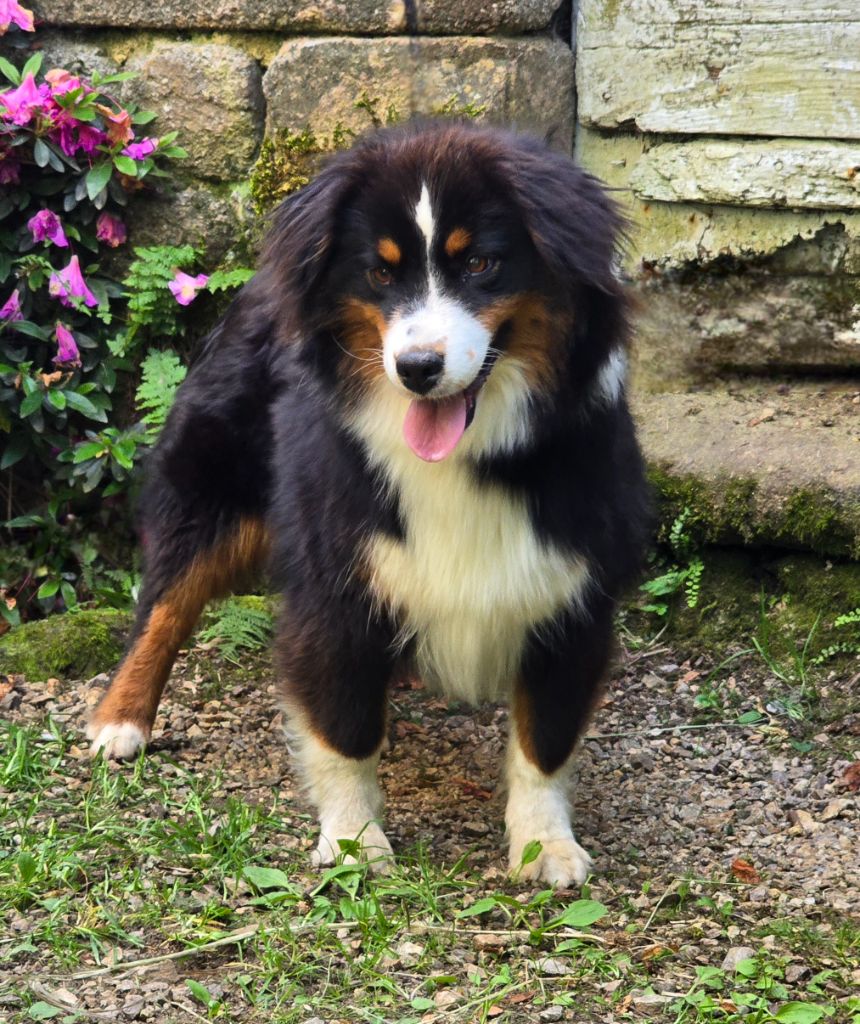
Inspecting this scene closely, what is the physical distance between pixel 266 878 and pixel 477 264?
4.69ft

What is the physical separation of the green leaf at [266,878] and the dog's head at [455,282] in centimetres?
101

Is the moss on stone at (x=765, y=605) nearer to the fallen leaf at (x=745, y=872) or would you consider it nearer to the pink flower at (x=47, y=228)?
the fallen leaf at (x=745, y=872)

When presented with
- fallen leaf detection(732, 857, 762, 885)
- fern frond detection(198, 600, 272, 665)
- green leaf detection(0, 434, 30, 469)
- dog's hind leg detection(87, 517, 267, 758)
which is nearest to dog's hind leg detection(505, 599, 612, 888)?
fallen leaf detection(732, 857, 762, 885)

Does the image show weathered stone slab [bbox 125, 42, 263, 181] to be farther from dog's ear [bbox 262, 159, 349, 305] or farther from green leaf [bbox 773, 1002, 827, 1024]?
green leaf [bbox 773, 1002, 827, 1024]

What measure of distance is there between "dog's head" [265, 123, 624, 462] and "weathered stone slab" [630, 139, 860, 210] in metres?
1.62

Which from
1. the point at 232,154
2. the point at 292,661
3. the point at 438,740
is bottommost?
the point at 438,740

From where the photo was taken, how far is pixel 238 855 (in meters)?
3.28

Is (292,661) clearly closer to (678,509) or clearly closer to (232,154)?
(678,509)

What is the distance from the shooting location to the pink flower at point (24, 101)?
462 centimetres

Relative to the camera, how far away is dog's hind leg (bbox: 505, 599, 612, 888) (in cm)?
330

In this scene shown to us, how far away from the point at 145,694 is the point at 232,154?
74.3 inches

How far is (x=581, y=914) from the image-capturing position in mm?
3064

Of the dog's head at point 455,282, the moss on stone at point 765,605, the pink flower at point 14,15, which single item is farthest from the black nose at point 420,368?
the pink flower at point 14,15

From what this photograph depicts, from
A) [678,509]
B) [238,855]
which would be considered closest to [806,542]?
[678,509]
